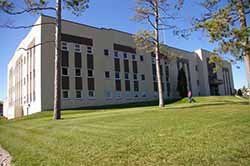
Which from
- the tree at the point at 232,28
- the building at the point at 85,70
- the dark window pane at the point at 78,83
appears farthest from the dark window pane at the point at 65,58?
the tree at the point at 232,28

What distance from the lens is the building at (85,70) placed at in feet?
95.1

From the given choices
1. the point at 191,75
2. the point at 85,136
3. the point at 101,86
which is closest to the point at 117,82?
the point at 101,86

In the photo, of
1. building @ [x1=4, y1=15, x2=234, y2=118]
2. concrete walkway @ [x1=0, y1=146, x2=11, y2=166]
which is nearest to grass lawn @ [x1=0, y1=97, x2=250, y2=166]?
concrete walkway @ [x1=0, y1=146, x2=11, y2=166]

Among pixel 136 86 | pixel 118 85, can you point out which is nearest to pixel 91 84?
pixel 118 85

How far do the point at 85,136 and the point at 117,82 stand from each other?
27641 mm

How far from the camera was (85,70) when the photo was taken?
32.3 m

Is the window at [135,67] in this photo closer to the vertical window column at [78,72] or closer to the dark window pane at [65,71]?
the vertical window column at [78,72]

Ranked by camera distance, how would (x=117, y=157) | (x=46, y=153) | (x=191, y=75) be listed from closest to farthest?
(x=117, y=157) → (x=46, y=153) → (x=191, y=75)

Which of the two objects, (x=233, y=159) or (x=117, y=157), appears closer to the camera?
(x=233, y=159)

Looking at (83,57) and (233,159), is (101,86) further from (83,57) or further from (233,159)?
(233,159)

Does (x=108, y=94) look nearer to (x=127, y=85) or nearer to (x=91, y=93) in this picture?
(x=91, y=93)

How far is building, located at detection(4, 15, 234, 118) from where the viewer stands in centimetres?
2900

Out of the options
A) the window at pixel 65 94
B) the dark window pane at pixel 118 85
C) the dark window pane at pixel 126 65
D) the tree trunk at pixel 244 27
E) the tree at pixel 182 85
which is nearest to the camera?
the tree trunk at pixel 244 27

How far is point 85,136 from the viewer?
7863 mm
